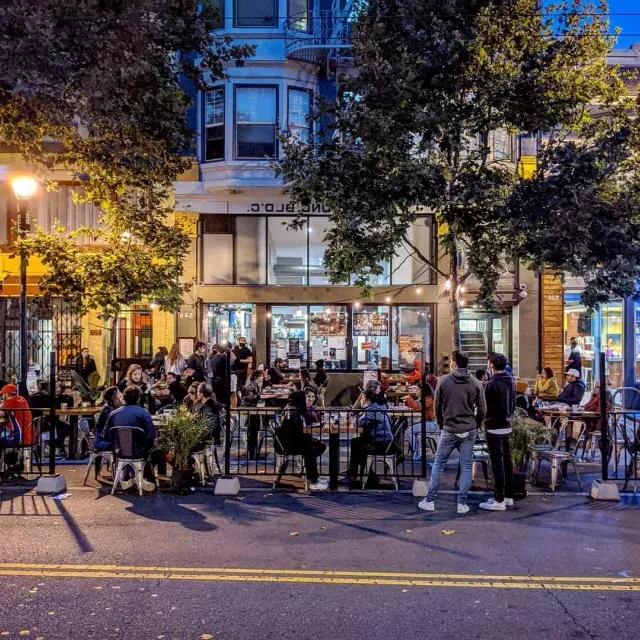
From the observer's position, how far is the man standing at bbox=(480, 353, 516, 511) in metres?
8.80

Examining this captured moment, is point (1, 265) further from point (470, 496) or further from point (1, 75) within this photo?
point (470, 496)

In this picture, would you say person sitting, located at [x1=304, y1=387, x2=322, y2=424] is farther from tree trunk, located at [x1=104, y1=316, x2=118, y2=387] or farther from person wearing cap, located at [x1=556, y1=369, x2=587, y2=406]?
person wearing cap, located at [x1=556, y1=369, x2=587, y2=406]

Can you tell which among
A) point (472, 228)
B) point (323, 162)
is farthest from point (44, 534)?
point (472, 228)

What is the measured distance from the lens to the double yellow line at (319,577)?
619cm

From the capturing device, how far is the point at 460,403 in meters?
8.73

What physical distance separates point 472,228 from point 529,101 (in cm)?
241

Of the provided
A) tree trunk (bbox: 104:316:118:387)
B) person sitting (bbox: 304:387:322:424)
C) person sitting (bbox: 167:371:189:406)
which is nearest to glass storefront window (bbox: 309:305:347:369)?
tree trunk (bbox: 104:316:118:387)

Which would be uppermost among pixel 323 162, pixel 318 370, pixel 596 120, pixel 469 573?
pixel 596 120

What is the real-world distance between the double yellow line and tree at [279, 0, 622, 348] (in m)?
6.58

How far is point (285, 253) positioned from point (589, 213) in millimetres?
10094

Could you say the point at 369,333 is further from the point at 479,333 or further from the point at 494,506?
the point at 494,506

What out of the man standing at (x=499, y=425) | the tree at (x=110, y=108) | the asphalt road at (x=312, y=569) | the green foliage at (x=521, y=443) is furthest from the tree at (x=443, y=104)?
the asphalt road at (x=312, y=569)

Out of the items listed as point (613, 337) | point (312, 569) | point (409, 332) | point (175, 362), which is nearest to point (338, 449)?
point (312, 569)

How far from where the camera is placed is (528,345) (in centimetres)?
1969
